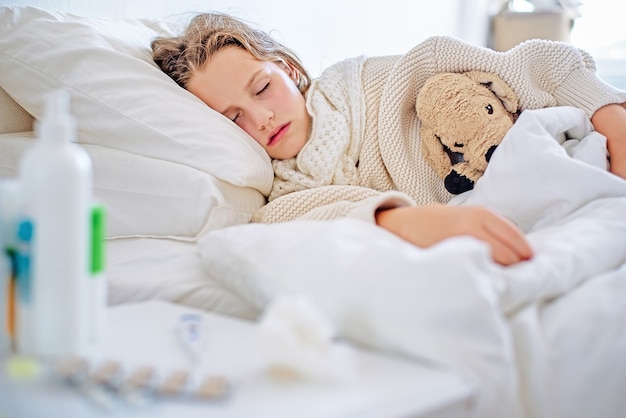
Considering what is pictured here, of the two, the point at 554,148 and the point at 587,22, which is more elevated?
the point at 554,148

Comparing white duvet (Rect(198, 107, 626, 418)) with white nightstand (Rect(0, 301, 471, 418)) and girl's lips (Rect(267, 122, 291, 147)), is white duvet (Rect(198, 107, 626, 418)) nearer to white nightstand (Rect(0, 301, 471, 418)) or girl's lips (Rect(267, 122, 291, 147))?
white nightstand (Rect(0, 301, 471, 418))

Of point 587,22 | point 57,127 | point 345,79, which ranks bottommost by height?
point 587,22

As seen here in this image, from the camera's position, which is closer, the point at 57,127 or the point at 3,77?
the point at 57,127

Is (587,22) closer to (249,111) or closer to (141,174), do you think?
(249,111)

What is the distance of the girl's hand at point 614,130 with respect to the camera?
4.28 feet

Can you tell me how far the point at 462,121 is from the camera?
1328mm

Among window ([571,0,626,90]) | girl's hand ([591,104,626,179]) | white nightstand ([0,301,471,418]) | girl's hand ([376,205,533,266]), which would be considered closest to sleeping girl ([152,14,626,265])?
girl's hand ([591,104,626,179])

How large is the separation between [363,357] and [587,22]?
94.9 inches

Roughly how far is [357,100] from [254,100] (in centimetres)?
19

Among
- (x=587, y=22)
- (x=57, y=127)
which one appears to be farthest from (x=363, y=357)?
(x=587, y=22)

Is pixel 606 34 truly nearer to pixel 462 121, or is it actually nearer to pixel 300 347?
pixel 462 121

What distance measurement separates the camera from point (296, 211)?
48.9 inches

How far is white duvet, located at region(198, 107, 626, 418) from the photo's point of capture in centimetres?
70

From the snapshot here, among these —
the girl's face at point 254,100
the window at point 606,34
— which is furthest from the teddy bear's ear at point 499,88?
the window at point 606,34
